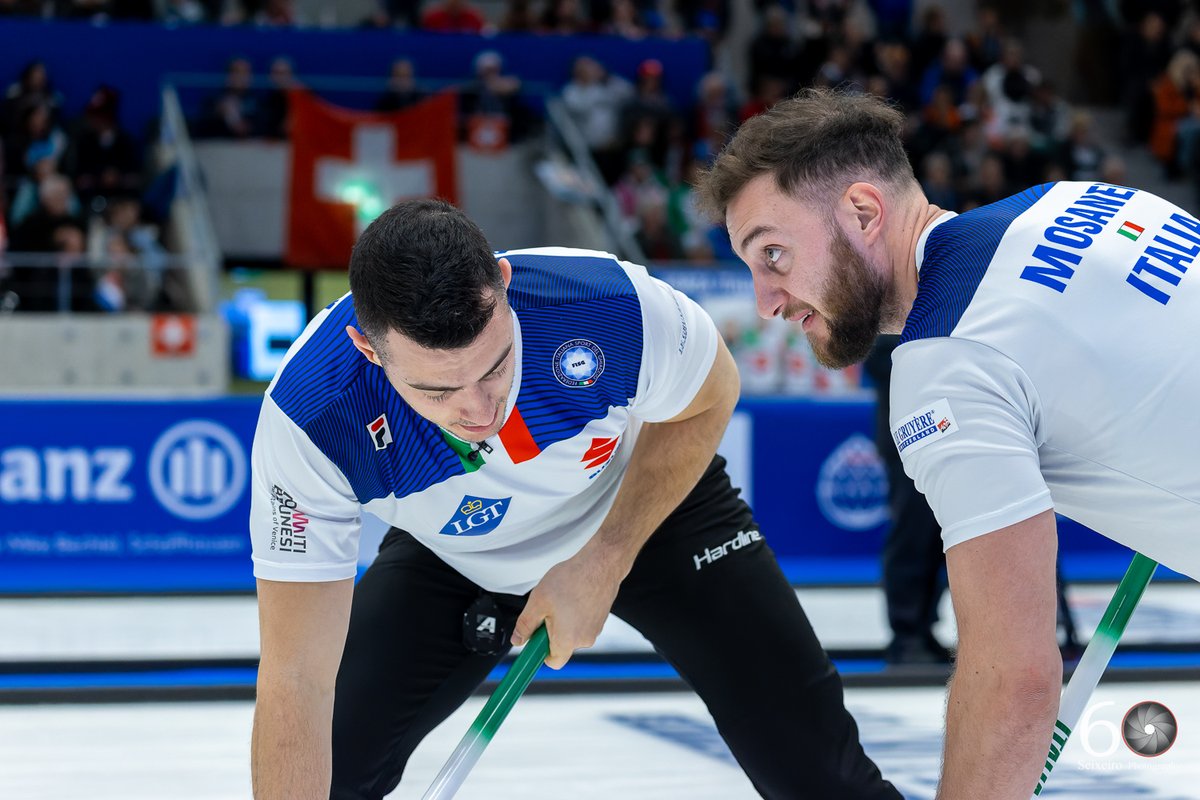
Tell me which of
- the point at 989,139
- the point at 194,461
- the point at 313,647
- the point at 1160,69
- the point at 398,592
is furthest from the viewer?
the point at 1160,69

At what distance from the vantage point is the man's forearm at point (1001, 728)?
207cm

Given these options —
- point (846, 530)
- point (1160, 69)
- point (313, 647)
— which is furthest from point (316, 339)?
point (1160, 69)

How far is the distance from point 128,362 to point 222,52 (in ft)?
14.7

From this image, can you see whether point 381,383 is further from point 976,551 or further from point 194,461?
point 194,461

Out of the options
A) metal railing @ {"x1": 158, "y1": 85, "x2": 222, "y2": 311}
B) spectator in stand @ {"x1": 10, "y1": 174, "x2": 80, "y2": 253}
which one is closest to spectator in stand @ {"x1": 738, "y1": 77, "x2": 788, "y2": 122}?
metal railing @ {"x1": 158, "y1": 85, "x2": 222, "y2": 311}

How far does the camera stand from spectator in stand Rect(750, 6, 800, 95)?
51.3 feet

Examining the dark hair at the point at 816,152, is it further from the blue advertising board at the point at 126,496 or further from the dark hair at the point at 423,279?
the blue advertising board at the point at 126,496

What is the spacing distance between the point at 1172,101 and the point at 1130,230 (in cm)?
1558

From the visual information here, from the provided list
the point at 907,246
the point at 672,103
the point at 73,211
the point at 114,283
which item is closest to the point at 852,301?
the point at 907,246

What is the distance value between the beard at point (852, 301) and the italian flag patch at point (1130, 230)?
1.27 feet

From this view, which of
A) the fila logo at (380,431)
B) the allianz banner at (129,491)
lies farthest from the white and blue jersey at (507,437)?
the allianz banner at (129,491)

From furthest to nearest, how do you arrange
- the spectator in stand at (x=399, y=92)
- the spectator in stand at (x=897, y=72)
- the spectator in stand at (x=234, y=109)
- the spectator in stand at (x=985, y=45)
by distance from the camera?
the spectator in stand at (x=985, y=45) → the spectator in stand at (x=897, y=72) → the spectator in stand at (x=399, y=92) → the spectator in stand at (x=234, y=109)

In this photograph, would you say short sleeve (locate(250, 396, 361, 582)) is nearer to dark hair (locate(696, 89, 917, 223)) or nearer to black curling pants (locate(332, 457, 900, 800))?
black curling pants (locate(332, 457, 900, 800))

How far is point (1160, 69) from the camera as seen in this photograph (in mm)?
16734
